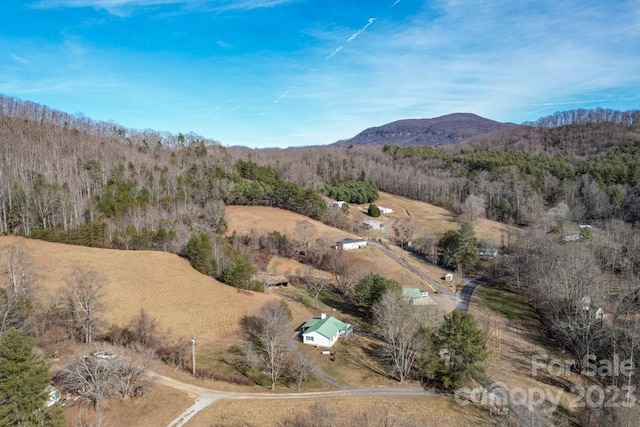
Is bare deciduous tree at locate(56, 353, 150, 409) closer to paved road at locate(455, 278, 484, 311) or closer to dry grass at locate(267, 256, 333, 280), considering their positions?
dry grass at locate(267, 256, 333, 280)

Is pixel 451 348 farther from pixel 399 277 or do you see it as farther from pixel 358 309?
pixel 399 277

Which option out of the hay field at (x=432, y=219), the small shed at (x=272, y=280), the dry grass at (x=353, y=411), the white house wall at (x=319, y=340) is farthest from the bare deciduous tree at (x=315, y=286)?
the hay field at (x=432, y=219)

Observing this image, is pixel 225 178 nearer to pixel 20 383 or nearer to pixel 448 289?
pixel 448 289

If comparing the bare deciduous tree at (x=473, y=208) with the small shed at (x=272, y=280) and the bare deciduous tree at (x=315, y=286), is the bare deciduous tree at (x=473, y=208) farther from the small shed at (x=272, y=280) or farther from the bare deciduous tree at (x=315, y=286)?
the small shed at (x=272, y=280)

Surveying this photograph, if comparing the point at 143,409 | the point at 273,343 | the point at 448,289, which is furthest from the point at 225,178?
the point at 143,409

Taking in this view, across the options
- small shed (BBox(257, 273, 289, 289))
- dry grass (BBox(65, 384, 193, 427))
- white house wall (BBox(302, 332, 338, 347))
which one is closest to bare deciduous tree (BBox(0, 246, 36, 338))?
dry grass (BBox(65, 384, 193, 427))

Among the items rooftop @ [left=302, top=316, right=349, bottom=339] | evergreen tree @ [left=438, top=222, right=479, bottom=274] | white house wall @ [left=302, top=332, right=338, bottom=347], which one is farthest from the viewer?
evergreen tree @ [left=438, top=222, right=479, bottom=274]
